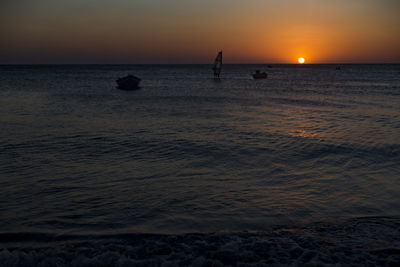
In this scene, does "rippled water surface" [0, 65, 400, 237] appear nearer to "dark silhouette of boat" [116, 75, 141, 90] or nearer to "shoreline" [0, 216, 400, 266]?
"shoreline" [0, 216, 400, 266]

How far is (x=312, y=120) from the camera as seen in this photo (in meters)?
20.4

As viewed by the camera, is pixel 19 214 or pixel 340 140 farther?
pixel 340 140

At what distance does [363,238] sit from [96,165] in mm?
8272

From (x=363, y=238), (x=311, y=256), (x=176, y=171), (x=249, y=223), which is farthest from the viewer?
(x=176, y=171)

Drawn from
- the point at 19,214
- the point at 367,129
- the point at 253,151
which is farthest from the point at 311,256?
the point at 367,129

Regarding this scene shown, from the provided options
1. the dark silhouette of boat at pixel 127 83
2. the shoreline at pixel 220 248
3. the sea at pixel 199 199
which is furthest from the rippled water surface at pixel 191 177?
the dark silhouette of boat at pixel 127 83

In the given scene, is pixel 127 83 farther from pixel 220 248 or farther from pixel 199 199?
pixel 220 248

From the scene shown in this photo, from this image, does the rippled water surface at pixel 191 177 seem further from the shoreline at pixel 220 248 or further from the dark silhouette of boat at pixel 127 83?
the dark silhouette of boat at pixel 127 83

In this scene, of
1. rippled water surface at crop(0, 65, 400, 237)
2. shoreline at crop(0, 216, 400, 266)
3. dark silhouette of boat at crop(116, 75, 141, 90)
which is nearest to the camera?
shoreline at crop(0, 216, 400, 266)

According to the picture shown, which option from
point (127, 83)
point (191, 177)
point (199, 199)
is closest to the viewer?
point (199, 199)

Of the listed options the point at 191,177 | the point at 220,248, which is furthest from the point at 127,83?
the point at 220,248

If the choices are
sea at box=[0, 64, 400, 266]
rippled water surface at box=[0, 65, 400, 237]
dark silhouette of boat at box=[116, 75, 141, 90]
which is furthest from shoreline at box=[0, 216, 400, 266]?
dark silhouette of boat at box=[116, 75, 141, 90]

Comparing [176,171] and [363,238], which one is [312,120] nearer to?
[176,171]

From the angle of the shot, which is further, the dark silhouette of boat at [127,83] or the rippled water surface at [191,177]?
the dark silhouette of boat at [127,83]
